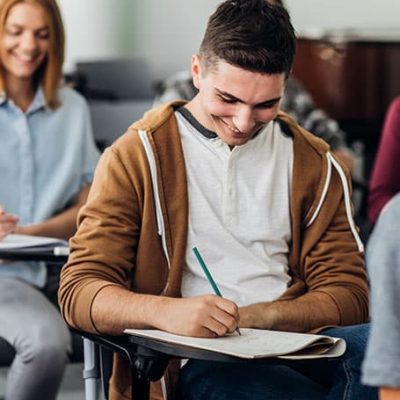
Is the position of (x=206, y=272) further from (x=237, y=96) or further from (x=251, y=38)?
(x=251, y=38)

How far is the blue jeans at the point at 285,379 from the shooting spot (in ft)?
6.37

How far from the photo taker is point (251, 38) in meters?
2.02

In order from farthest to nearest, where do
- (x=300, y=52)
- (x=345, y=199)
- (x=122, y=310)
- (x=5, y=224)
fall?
1. (x=300, y=52)
2. (x=5, y=224)
3. (x=345, y=199)
4. (x=122, y=310)

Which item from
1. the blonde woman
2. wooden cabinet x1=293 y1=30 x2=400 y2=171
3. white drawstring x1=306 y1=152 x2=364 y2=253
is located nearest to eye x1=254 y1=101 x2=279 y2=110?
white drawstring x1=306 y1=152 x2=364 y2=253

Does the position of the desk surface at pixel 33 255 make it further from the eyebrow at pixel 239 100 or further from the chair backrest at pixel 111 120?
the chair backrest at pixel 111 120

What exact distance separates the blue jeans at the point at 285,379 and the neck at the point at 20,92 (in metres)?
1.12

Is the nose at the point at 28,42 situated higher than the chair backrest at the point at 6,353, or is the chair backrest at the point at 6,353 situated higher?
the nose at the point at 28,42

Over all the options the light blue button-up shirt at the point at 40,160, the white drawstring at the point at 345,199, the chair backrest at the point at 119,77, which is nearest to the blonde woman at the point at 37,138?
the light blue button-up shirt at the point at 40,160

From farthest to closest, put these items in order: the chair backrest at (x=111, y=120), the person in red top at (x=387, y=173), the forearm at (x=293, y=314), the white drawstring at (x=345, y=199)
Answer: the chair backrest at (x=111, y=120)
the person in red top at (x=387, y=173)
the white drawstring at (x=345, y=199)
the forearm at (x=293, y=314)

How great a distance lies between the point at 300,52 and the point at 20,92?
2.57 m

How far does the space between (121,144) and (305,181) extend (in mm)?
367

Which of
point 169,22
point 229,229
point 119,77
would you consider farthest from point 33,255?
point 169,22

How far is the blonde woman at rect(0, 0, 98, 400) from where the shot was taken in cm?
286

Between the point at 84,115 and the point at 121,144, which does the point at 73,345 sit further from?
the point at 121,144
